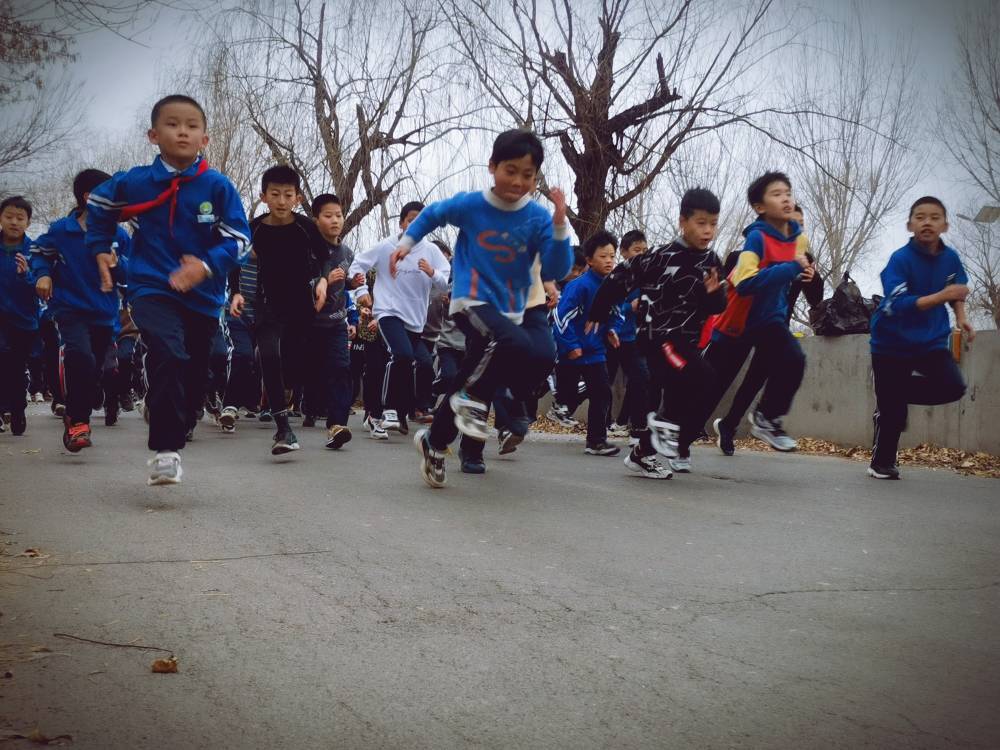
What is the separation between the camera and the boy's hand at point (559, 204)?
529 cm

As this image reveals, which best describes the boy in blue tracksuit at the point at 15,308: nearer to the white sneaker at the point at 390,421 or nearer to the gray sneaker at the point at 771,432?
the white sneaker at the point at 390,421

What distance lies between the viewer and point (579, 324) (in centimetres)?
890

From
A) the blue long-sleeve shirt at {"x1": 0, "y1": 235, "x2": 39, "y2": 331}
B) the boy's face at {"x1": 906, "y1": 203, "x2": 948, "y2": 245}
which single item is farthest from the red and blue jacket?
the blue long-sleeve shirt at {"x1": 0, "y1": 235, "x2": 39, "y2": 331}

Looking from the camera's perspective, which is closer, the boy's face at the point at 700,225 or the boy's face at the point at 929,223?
the boy's face at the point at 700,225

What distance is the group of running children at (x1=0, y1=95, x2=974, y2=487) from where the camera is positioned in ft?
18.2

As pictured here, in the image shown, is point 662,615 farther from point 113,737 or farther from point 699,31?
point 699,31

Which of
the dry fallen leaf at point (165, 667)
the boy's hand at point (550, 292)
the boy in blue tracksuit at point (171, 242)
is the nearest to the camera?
the dry fallen leaf at point (165, 667)

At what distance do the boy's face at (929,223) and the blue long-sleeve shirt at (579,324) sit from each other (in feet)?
8.31

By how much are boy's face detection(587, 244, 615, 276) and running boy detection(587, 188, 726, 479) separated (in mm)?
1993

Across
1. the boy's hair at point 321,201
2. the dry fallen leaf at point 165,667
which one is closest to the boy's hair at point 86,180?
the boy's hair at point 321,201

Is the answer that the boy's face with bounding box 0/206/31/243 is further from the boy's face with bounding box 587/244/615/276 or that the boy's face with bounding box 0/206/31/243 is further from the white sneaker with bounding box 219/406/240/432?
the boy's face with bounding box 587/244/615/276

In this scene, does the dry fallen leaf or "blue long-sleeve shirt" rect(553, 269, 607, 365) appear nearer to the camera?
the dry fallen leaf

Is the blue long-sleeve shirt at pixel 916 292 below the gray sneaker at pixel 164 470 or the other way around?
the other way around

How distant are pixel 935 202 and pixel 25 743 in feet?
21.7
